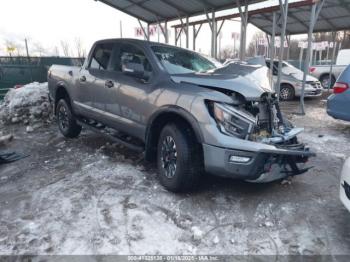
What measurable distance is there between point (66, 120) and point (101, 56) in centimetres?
171

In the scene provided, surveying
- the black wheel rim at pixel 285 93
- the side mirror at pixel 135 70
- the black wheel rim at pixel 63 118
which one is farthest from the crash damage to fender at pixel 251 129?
the black wheel rim at pixel 285 93

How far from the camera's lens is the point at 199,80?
3707mm

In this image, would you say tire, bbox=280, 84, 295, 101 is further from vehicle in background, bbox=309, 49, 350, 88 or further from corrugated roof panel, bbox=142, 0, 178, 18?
corrugated roof panel, bbox=142, 0, 178, 18

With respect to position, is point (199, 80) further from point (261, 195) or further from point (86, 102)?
point (86, 102)

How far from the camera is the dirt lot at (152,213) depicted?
2900mm

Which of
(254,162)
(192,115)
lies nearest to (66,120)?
(192,115)

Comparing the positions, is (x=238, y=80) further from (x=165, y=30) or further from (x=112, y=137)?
(x=165, y=30)

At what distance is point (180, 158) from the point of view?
353 cm

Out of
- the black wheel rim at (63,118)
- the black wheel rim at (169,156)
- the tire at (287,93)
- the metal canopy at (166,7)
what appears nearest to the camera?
the black wheel rim at (169,156)

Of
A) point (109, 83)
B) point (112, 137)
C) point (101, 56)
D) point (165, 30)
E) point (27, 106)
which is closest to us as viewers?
point (109, 83)

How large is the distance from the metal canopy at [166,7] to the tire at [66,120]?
6.92m

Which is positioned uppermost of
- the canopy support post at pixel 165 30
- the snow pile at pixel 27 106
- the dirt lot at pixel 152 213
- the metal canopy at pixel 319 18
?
the metal canopy at pixel 319 18

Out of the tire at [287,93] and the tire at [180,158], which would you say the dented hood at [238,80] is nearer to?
the tire at [180,158]

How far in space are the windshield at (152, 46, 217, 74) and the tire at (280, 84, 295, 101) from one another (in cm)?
803
